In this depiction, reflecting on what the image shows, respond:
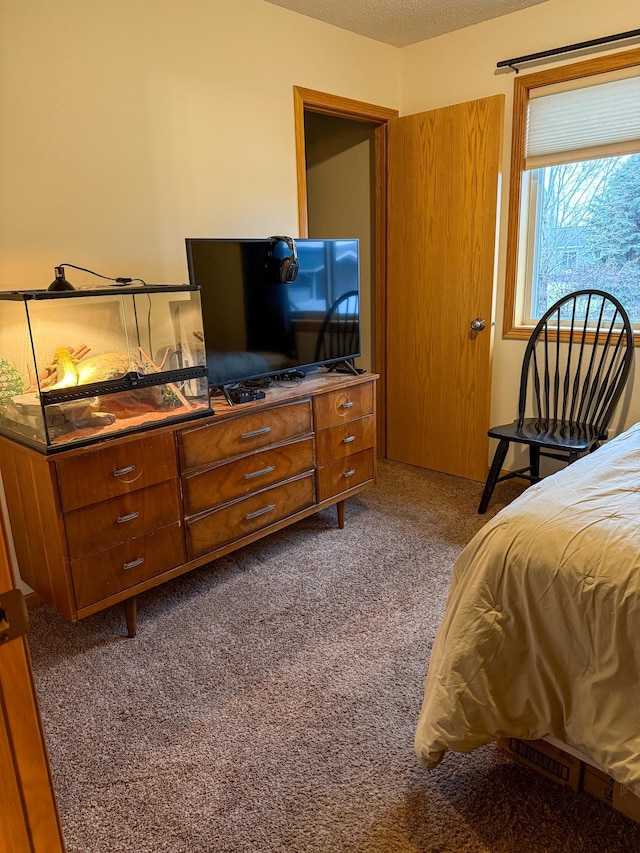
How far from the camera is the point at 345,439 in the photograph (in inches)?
109

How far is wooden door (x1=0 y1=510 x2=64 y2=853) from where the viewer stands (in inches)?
27.8

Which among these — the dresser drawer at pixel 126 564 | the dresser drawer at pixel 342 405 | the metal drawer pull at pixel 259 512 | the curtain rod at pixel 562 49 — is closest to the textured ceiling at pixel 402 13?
the curtain rod at pixel 562 49

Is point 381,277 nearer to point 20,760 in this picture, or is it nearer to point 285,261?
point 285,261

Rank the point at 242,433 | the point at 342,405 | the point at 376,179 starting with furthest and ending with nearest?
1. the point at 376,179
2. the point at 342,405
3. the point at 242,433

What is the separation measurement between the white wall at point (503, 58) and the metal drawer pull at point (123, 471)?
2222 millimetres

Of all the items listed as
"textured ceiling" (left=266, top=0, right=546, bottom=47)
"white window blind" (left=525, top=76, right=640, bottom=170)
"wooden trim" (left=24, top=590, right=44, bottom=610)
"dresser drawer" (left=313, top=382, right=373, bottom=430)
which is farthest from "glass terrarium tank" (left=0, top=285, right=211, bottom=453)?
"white window blind" (left=525, top=76, right=640, bottom=170)

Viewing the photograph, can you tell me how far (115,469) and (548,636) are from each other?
1.38 metres

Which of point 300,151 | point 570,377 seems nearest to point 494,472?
point 570,377

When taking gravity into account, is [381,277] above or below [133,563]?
above

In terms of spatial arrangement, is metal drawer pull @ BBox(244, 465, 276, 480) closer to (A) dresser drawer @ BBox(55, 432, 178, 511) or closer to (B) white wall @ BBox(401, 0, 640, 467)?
(A) dresser drawer @ BBox(55, 432, 178, 511)

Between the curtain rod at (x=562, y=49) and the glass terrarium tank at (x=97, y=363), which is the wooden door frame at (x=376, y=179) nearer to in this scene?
the curtain rod at (x=562, y=49)

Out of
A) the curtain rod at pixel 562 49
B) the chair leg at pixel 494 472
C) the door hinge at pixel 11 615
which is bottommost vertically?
the chair leg at pixel 494 472

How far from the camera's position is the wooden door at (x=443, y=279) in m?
3.14

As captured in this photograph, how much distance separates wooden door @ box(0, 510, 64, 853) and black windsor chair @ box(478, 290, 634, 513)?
2.39 metres
